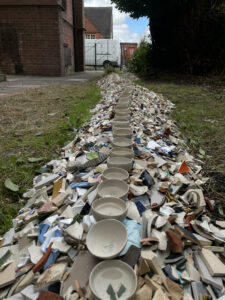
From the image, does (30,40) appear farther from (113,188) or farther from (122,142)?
(113,188)

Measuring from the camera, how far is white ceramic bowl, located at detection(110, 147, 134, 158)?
2.18 meters

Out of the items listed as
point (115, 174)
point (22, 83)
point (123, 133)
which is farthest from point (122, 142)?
point (22, 83)

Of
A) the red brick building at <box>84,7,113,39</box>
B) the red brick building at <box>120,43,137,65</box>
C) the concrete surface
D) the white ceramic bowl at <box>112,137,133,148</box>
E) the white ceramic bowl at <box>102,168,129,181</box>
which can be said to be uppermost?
the red brick building at <box>84,7,113,39</box>

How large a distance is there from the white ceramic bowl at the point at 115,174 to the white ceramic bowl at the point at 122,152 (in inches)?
12.4

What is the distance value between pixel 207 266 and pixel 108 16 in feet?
134

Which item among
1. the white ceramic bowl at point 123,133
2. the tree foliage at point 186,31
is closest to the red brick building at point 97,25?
the tree foliage at point 186,31

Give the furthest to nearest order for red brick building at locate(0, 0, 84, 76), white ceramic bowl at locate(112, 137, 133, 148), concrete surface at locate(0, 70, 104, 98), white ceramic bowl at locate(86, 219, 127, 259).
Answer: red brick building at locate(0, 0, 84, 76), concrete surface at locate(0, 70, 104, 98), white ceramic bowl at locate(112, 137, 133, 148), white ceramic bowl at locate(86, 219, 127, 259)

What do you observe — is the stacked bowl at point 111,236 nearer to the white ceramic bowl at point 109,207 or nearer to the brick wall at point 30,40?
the white ceramic bowl at point 109,207

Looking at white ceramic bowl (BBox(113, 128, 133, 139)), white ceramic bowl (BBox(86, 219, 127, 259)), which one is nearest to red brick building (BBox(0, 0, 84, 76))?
white ceramic bowl (BBox(113, 128, 133, 139))

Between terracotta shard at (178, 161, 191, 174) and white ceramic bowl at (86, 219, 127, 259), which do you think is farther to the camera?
terracotta shard at (178, 161, 191, 174)

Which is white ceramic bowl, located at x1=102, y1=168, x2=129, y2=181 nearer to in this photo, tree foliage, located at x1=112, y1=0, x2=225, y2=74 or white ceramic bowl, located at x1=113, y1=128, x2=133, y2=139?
white ceramic bowl, located at x1=113, y1=128, x2=133, y2=139

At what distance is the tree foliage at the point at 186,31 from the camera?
831 cm

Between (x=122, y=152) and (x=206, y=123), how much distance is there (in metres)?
2.35

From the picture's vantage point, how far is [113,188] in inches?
67.6
